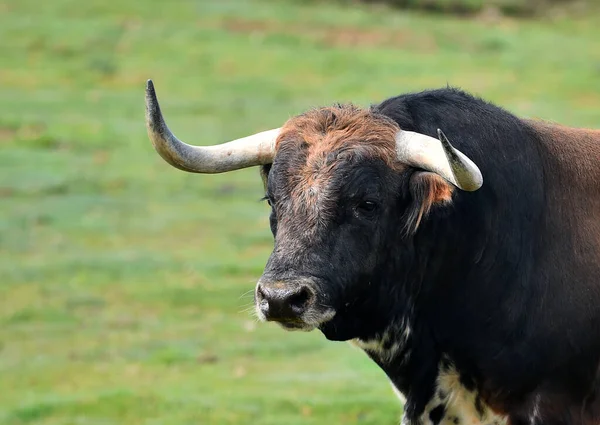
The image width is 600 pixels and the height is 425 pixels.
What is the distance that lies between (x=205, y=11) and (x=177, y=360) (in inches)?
867

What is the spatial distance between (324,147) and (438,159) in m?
0.68

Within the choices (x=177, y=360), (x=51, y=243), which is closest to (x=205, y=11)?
(x=51, y=243)

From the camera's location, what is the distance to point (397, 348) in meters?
8.20

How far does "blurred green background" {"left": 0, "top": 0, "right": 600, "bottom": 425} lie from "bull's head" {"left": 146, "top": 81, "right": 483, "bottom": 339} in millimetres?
4868

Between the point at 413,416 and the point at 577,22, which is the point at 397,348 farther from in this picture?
the point at 577,22

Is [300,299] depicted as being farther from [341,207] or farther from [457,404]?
[457,404]

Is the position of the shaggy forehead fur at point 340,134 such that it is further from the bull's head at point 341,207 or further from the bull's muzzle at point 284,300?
the bull's muzzle at point 284,300

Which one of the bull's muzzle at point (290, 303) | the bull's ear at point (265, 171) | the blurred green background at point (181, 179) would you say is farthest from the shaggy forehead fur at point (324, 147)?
the blurred green background at point (181, 179)

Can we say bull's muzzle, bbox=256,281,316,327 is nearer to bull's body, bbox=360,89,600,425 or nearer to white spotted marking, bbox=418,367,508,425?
bull's body, bbox=360,89,600,425

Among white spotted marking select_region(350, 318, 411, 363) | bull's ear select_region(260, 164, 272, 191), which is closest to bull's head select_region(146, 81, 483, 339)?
white spotted marking select_region(350, 318, 411, 363)

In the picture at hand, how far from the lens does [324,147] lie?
7.97 metres

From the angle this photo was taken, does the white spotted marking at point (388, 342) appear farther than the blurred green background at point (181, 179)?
No

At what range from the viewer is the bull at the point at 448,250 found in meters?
7.80

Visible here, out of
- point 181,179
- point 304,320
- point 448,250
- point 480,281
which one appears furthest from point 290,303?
point 181,179
